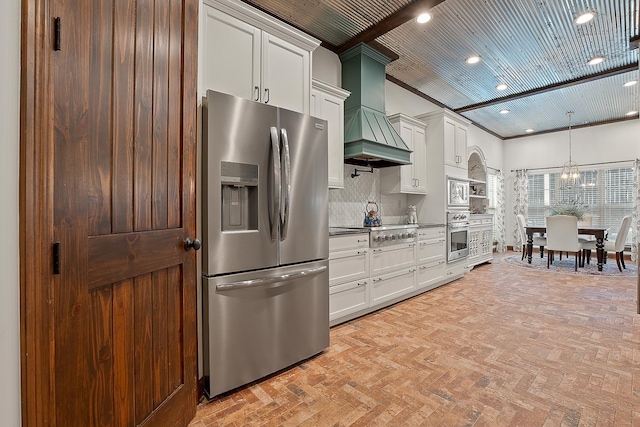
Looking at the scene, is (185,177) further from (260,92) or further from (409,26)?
(409,26)

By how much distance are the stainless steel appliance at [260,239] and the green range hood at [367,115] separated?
1150 millimetres

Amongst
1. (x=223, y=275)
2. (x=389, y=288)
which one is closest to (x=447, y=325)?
(x=389, y=288)

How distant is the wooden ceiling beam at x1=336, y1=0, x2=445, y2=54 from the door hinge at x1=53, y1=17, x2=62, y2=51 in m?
3.02

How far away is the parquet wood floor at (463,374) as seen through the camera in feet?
5.32

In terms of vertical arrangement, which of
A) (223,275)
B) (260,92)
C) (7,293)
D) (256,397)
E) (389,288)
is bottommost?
(256,397)

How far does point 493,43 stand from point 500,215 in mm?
5443

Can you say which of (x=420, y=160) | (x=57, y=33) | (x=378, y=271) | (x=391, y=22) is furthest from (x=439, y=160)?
(x=57, y=33)

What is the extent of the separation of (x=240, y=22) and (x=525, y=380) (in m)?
3.14

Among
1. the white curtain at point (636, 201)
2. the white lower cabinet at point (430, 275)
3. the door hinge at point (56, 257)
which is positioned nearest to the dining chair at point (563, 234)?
the white curtain at point (636, 201)

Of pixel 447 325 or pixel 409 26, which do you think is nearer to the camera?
pixel 447 325

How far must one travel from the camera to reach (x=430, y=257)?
408cm

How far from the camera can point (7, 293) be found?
794 millimetres

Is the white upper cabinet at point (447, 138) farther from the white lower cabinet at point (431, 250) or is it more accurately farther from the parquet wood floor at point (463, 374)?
the parquet wood floor at point (463, 374)

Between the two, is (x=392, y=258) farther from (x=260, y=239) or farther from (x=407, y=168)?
(x=260, y=239)
